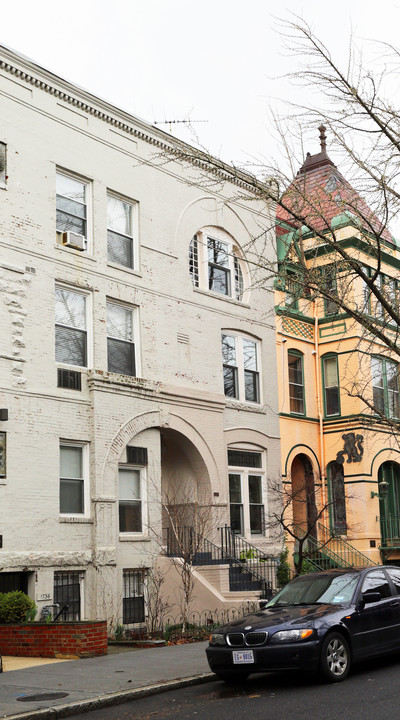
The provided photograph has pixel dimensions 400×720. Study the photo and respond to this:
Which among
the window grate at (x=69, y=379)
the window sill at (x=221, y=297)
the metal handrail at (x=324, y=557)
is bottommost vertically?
the metal handrail at (x=324, y=557)

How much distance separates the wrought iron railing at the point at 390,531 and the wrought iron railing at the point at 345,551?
1229 mm

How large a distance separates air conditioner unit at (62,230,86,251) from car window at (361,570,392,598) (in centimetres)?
996

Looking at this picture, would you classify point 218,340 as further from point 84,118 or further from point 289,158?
point 289,158

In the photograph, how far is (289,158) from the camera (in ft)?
38.0

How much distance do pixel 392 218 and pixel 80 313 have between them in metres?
9.31

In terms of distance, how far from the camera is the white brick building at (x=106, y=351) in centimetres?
1703

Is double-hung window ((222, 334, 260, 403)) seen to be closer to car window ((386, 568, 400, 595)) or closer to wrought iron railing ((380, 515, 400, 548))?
wrought iron railing ((380, 515, 400, 548))

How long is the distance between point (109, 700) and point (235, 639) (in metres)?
1.71

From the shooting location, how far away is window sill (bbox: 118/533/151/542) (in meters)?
18.5

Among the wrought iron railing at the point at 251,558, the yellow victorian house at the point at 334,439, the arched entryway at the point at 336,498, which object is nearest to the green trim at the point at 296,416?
the yellow victorian house at the point at 334,439

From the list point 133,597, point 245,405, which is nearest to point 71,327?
point 133,597

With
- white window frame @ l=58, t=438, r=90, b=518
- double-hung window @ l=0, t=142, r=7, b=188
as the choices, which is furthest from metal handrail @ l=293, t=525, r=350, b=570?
double-hung window @ l=0, t=142, r=7, b=188

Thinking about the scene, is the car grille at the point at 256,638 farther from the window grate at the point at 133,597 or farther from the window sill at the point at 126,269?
the window sill at the point at 126,269

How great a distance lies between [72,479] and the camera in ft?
58.5
